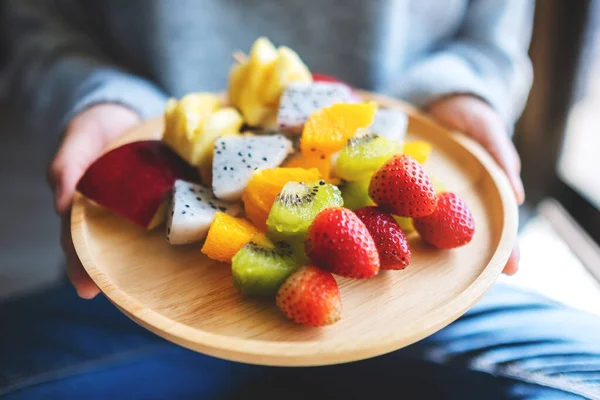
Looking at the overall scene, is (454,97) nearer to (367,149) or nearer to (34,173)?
(367,149)

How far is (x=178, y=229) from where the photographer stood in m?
0.94

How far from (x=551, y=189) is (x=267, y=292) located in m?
1.55

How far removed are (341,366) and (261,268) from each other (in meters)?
0.39

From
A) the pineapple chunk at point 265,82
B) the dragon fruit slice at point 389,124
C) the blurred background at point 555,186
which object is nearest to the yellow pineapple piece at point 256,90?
the pineapple chunk at point 265,82

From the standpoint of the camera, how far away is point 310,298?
78 cm

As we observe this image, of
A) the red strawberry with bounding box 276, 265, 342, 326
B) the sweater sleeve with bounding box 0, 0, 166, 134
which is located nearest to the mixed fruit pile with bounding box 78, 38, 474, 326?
the red strawberry with bounding box 276, 265, 342, 326

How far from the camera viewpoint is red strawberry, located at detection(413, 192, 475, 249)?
93 cm

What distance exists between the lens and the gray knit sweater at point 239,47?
1.40 m

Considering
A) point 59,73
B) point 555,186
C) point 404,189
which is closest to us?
point 404,189

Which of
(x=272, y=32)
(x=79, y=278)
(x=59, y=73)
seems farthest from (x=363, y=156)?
(x=59, y=73)

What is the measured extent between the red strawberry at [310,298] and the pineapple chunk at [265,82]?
452 mm

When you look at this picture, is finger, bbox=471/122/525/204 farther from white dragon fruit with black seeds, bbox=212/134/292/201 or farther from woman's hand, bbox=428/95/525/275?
white dragon fruit with black seeds, bbox=212/134/292/201

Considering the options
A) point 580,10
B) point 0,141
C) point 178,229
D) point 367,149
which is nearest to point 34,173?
point 0,141

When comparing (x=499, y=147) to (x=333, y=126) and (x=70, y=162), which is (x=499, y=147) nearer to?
(x=333, y=126)
